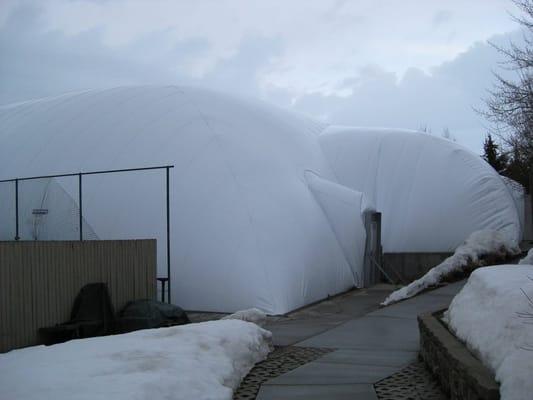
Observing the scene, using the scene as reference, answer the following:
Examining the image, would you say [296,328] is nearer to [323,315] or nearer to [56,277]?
[323,315]

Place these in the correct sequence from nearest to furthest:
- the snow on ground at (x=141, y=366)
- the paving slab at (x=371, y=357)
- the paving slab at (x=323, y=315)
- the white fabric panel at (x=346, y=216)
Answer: the snow on ground at (x=141, y=366) → the paving slab at (x=371, y=357) → the paving slab at (x=323, y=315) → the white fabric panel at (x=346, y=216)

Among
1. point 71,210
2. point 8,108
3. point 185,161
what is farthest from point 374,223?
point 8,108

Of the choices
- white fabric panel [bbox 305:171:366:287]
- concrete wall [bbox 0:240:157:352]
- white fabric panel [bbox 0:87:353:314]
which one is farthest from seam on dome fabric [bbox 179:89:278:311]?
white fabric panel [bbox 305:171:366:287]

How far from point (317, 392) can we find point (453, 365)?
5.62 feet

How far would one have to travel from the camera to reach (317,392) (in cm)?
737

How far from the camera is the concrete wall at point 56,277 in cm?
1102

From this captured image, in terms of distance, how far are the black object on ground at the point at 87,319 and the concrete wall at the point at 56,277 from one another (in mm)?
144

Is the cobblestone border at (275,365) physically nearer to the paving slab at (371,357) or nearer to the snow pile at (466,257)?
the paving slab at (371,357)

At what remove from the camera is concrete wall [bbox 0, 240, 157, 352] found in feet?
36.1

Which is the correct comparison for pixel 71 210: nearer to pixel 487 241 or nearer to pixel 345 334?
pixel 345 334

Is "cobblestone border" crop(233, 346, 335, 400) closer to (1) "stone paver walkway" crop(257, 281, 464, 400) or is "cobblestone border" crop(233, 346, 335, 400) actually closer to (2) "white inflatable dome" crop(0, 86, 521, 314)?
(1) "stone paver walkway" crop(257, 281, 464, 400)

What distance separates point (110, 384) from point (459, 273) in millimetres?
14681

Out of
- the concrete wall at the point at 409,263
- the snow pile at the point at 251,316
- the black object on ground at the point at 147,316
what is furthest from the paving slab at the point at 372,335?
the concrete wall at the point at 409,263

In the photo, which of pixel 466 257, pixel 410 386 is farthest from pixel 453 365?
pixel 466 257
